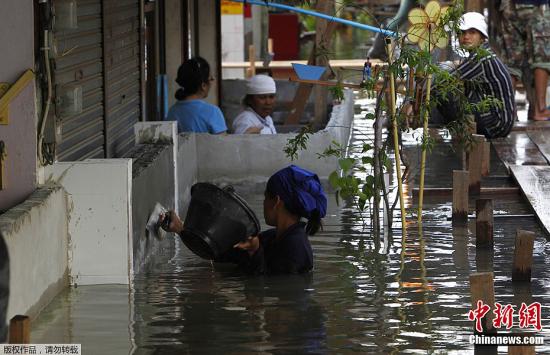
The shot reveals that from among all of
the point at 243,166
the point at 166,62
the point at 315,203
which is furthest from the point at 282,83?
the point at 315,203

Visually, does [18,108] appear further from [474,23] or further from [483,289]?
[474,23]

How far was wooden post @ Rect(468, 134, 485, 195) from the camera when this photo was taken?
447 inches

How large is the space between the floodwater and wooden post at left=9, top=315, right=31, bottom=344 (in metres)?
1.63

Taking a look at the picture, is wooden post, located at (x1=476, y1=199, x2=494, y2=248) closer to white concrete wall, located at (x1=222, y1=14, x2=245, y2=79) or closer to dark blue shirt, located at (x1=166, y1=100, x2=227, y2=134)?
dark blue shirt, located at (x1=166, y1=100, x2=227, y2=134)

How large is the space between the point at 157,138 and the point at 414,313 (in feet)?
13.1

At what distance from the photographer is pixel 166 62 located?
47.3ft

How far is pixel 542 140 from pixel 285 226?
7.28m

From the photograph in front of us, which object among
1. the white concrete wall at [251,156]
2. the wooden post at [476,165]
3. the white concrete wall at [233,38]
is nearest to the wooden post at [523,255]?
the wooden post at [476,165]

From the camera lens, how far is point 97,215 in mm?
8078

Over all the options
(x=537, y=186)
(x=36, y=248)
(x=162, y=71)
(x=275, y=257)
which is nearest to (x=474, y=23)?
Answer: (x=537, y=186)

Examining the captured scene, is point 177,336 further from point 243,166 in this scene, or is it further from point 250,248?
point 243,166

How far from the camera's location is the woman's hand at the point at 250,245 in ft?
26.6

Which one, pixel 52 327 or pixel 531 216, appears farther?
pixel 531 216

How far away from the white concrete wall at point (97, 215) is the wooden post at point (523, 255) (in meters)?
2.53
